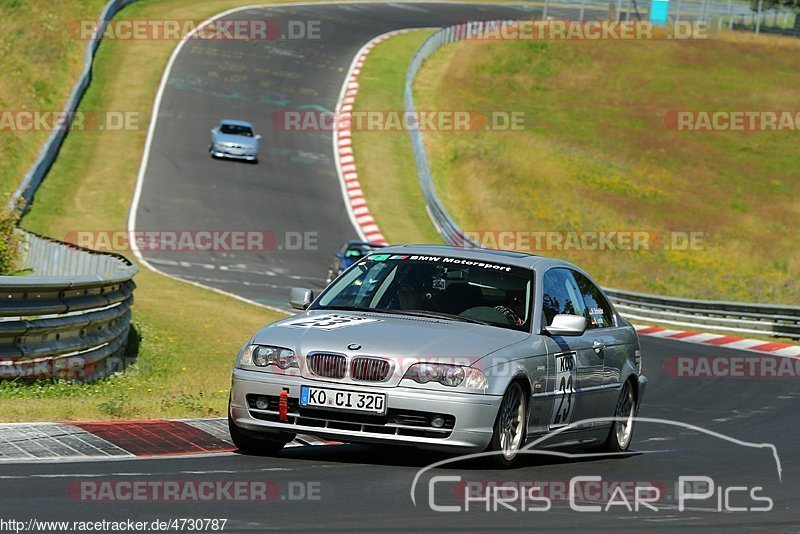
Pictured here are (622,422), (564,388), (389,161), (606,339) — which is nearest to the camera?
(564,388)

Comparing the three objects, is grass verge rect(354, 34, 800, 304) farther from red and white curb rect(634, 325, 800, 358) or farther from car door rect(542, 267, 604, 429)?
car door rect(542, 267, 604, 429)

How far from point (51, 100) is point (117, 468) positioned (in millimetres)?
37518

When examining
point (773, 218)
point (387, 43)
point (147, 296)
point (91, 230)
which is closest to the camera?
point (147, 296)

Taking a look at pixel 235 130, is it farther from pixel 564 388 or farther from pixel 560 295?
pixel 564 388

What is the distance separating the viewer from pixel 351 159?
44750mm

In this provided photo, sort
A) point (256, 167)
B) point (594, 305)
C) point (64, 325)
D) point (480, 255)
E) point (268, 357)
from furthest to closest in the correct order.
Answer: point (256, 167) < point (64, 325) < point (594, 305) < point (480, 255) < point (268, 357)

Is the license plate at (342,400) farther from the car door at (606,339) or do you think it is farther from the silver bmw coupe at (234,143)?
the silver bmw coupe at (234,143)

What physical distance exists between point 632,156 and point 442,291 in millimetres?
42485

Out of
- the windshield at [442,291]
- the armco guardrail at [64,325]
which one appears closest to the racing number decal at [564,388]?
the windshield at [442,291]

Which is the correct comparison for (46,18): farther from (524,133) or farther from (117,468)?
(117,468)

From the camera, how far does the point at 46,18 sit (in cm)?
5088

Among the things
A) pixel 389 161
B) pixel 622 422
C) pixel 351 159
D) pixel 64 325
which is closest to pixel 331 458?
pixel 622 422

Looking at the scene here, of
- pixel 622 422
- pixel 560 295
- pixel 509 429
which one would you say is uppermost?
pixel 560 295

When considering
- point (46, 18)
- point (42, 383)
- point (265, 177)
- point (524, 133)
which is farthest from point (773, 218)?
point (42, 383)
